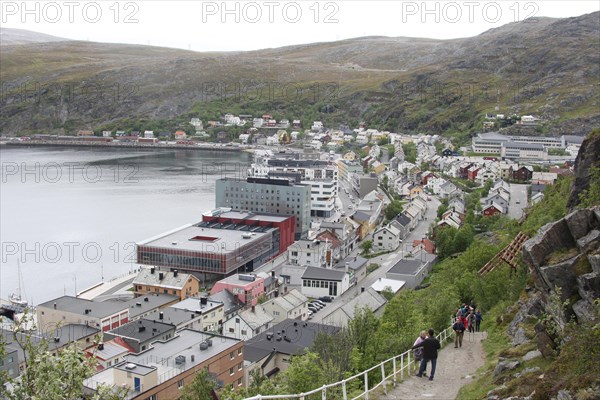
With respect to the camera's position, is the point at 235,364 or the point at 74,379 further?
the point at 235,364

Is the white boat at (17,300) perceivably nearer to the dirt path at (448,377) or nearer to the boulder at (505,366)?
the dirt path at (448,377)

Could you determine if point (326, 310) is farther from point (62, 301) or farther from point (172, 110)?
point (172, 110)

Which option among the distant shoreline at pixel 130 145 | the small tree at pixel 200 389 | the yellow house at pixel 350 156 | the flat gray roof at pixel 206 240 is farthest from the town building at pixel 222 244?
the distant shoreline at pixel 130 145

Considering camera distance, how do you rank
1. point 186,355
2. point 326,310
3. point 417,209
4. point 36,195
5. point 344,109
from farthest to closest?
1. point 344,109
2. point 36,195
3. point 417,209
4. point 326,310
5. point 186,355

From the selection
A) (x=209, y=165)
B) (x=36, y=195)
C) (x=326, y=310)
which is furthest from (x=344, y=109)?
(x=326, y=310)

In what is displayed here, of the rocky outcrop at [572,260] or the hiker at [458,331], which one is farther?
the hiker at [458,331]

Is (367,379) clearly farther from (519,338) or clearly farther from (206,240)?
(206,240)

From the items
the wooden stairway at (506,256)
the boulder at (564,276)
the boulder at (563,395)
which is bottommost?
the wooden stairway at (506,256)
